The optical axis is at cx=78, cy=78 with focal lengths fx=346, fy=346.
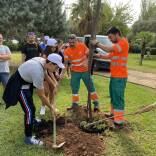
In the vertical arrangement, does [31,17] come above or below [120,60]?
above

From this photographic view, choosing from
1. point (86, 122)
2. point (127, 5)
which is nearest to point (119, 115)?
point (86, 122)

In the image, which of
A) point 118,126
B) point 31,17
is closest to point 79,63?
point 118,126

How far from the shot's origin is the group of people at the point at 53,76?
5.53 meters

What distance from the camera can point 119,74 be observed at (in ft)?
22.5

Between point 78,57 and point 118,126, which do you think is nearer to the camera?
point 118,126

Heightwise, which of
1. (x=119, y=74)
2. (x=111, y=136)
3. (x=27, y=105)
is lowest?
(x=111, y=136)

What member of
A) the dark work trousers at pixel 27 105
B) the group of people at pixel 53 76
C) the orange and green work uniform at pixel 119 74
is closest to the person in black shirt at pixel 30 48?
the group of people at pixel 53 76

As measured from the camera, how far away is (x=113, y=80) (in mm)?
6977

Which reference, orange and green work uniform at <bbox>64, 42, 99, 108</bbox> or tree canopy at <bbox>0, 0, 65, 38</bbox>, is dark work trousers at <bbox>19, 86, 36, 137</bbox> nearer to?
orange and green work uniform at <bbox>64, 42, 99, 108</bbox>

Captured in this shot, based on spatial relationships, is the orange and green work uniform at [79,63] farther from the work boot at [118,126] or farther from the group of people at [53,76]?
the work boot at [118,126]

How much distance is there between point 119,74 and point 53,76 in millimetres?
1432

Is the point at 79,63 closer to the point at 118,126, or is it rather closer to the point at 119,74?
the point at 119,74

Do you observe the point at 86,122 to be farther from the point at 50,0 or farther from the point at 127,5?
the point at 127,5

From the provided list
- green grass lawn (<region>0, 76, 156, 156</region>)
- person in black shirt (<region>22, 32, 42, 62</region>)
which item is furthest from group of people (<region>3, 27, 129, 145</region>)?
green grass lawn (<region>0, 76, 156, 156</region>)
